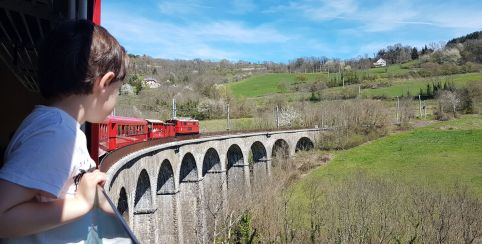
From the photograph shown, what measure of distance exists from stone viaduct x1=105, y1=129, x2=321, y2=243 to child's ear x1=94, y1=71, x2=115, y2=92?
6060 mm

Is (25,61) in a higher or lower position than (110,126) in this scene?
higher

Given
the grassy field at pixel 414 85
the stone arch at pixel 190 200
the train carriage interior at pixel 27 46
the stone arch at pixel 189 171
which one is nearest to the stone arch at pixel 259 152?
the stone arch at pixel 190 200

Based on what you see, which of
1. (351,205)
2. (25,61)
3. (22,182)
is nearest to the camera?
(22,182)

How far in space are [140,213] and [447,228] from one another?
39.6 ft

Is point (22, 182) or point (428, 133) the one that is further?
point (428, 133)

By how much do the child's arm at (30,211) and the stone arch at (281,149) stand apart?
3983cm

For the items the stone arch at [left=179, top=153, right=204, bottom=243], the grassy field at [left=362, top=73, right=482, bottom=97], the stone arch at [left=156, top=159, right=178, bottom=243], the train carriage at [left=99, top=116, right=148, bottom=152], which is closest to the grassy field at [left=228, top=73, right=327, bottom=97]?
the grassy field at [left=362, top=73, right=482, bottom=97]

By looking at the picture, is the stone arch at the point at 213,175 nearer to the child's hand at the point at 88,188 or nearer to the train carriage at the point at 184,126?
the train carriage at the point at 184,126

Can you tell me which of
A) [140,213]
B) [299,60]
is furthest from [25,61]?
[299,60]

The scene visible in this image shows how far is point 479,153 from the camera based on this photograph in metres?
39.8

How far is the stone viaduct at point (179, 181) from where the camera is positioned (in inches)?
513

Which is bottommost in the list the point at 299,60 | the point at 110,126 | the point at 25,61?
the point at 110,126

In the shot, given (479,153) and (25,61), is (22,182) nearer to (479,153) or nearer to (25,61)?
(25,61)

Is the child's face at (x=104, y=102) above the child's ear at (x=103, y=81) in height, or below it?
below
